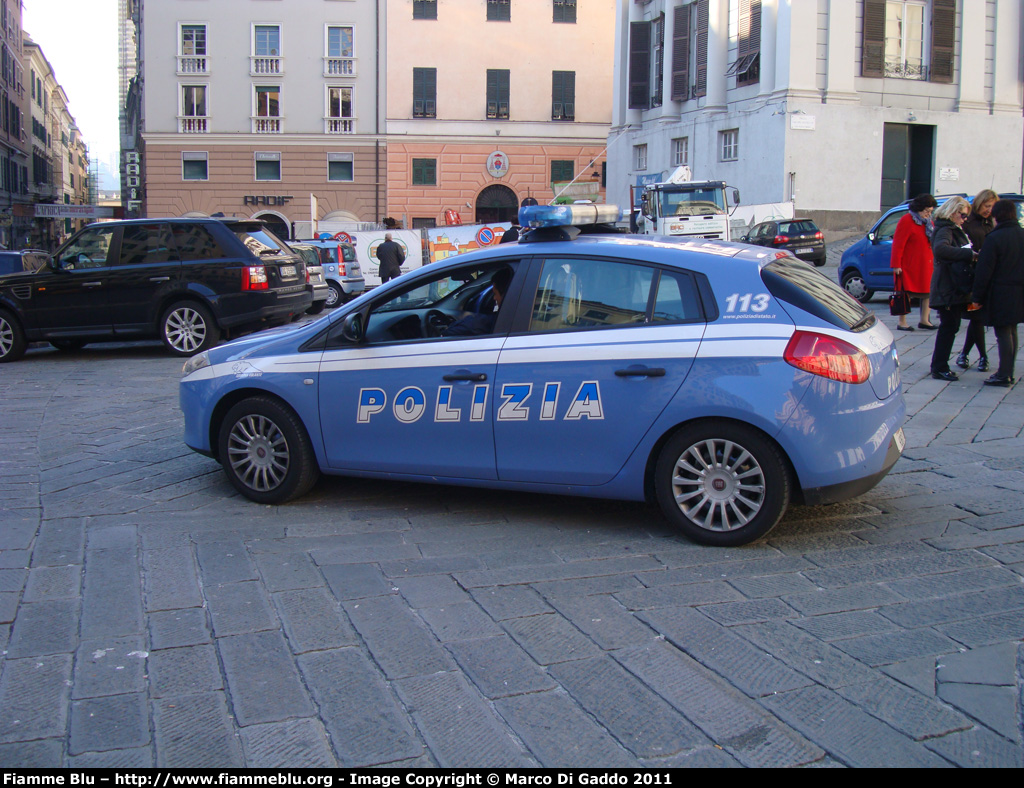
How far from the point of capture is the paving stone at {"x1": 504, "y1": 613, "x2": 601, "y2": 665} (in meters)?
3.47

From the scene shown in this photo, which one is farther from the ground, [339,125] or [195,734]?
[339,125]

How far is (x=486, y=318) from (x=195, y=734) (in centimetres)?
265

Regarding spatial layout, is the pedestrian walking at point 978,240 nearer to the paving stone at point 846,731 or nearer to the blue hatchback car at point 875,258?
the blue hatchback car at point 875,258

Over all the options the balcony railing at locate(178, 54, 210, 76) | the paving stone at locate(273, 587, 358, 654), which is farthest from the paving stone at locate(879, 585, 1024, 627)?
the balcony railing at locate(178, 54, 210, 76)

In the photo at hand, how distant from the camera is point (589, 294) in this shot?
485cm

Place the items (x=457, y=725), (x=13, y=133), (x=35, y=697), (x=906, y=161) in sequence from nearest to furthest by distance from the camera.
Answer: (x=457, y=725) → (x=35, y=697) → (x=906, y=161) → (x=13, y=133)

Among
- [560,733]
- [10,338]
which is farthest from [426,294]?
[10,338]

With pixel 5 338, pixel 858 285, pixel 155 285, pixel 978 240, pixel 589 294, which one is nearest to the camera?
pixel 589 294

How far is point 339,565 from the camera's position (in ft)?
14.6

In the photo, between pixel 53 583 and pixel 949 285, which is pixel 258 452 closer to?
pixel 53 583

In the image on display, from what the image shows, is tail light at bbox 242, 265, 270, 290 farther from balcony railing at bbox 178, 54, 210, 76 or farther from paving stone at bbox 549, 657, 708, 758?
balcony railing at bbox 178, 54, 210, 76

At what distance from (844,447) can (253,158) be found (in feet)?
136

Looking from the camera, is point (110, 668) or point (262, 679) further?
point (110, 668)

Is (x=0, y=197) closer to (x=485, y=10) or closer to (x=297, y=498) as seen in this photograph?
(x=485, y=10)
